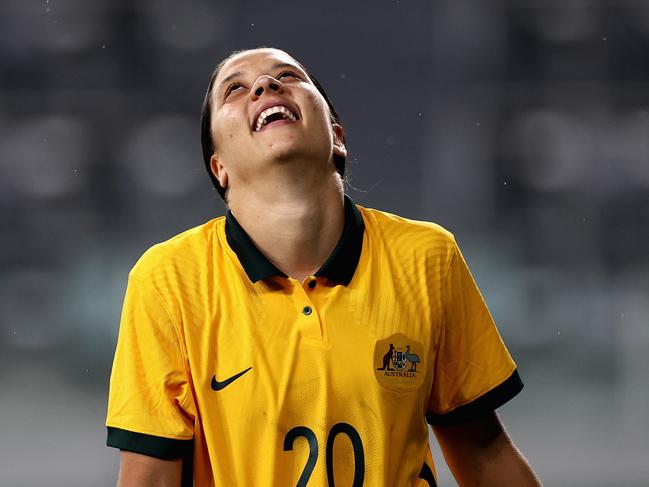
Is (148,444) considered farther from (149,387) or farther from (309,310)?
(309,310)

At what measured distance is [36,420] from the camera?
13.9 ft

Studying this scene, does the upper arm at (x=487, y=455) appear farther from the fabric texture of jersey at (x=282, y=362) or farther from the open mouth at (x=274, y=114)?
the open mouth at (x=274, y=114)

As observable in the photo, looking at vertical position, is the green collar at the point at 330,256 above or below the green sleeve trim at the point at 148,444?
above

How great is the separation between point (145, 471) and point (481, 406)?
1.82 feet

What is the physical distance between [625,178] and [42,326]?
2601mm

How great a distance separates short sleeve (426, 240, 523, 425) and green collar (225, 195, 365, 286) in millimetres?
158

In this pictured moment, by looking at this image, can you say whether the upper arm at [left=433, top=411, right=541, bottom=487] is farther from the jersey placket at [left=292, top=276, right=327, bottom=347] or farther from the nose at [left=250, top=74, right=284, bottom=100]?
the nose at [left=250, top=74, right=284, bottom=100]

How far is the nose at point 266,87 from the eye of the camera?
1680 mm

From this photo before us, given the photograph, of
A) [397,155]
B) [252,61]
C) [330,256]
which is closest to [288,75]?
[252,61]

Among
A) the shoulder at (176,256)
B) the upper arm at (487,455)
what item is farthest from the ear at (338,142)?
the upper arm at (487,455)

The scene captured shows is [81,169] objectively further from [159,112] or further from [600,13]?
[600,13]

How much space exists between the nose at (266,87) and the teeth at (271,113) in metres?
0.04

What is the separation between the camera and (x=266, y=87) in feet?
5.50

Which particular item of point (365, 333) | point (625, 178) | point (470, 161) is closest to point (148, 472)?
point (365, 333)
